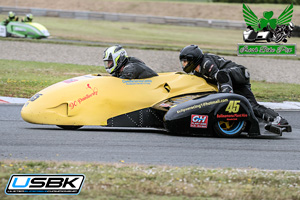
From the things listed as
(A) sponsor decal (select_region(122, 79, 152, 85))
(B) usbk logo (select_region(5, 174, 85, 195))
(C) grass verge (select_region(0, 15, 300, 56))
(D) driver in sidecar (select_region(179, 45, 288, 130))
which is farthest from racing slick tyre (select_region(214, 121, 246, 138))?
(C) grass verge (select_region(0, 15, 300, 56))

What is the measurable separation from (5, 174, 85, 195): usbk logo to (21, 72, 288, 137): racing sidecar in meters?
3.25

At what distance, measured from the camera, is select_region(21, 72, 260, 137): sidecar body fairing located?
344 inches

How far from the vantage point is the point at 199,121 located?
347 inches

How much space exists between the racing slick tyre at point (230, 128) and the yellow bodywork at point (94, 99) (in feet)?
2.33

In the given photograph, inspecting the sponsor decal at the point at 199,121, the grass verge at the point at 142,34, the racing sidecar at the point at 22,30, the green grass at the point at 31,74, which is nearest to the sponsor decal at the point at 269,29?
the green grass at the point at 31,74

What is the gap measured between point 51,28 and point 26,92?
23.9m

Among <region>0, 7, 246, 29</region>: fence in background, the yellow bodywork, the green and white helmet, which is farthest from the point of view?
<region>0, 7, 246, 29</region>: fence in background

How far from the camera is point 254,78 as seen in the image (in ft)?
64.8

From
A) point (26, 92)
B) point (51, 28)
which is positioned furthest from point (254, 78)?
point (51, 28)

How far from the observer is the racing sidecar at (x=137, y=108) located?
8.74 metres

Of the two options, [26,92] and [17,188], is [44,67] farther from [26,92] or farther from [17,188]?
[17,188]

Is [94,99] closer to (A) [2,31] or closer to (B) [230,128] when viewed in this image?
(B) [230,128]

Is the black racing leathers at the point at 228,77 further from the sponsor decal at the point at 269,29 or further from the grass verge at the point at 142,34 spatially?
the grass verge at the point at 142,34

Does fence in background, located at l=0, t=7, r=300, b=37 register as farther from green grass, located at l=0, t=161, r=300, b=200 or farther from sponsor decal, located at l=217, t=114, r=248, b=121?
green grass, located at l=0, t=161, r=300, b=200
